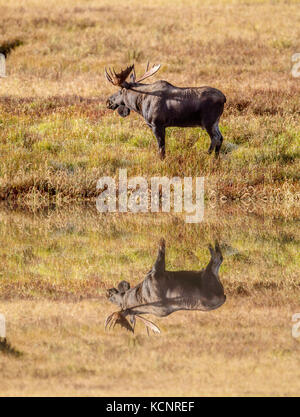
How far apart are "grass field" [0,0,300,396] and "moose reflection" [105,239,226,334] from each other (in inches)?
5.0

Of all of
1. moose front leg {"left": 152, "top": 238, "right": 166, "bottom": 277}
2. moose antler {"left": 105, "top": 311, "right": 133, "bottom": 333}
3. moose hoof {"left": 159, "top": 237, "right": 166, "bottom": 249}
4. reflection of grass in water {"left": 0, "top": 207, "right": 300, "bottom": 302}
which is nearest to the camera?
moose antler {"left": 105, "top": 311, "right": 133, "bottom": 333}

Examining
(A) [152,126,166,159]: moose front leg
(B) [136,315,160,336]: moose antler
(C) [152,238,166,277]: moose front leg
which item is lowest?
(B) [136,315,160,336]: moose antler

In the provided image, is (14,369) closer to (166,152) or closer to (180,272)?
(180,272)

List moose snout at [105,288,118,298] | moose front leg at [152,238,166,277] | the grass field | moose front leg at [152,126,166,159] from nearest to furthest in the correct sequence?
the grass field → moose snout at [105,288,118,298] → moose front leg at [152,238,166,277] → moose front leg at [152,126,166,159]

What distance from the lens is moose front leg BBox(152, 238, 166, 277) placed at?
8.46m

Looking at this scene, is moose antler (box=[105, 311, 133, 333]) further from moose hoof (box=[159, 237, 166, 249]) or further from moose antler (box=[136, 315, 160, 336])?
moose hoof (box=[159, 237, 166, 249])

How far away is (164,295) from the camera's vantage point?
753cm

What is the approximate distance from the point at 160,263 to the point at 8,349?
3149 millimetres

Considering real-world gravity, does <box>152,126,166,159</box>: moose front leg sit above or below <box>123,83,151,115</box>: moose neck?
below

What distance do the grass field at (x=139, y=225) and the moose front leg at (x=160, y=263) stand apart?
0.11m

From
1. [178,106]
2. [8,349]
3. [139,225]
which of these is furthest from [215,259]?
[178,106]

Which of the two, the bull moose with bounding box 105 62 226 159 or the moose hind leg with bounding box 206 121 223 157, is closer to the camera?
the bull moose with bounding box 105 62 226 159

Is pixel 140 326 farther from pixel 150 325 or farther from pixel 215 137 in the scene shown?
pixel 215 137

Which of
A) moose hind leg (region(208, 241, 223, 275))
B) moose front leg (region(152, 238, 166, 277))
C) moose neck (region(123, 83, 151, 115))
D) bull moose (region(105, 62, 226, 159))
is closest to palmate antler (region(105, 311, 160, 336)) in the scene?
moose front leg (region(152, 238, 166, 277))
